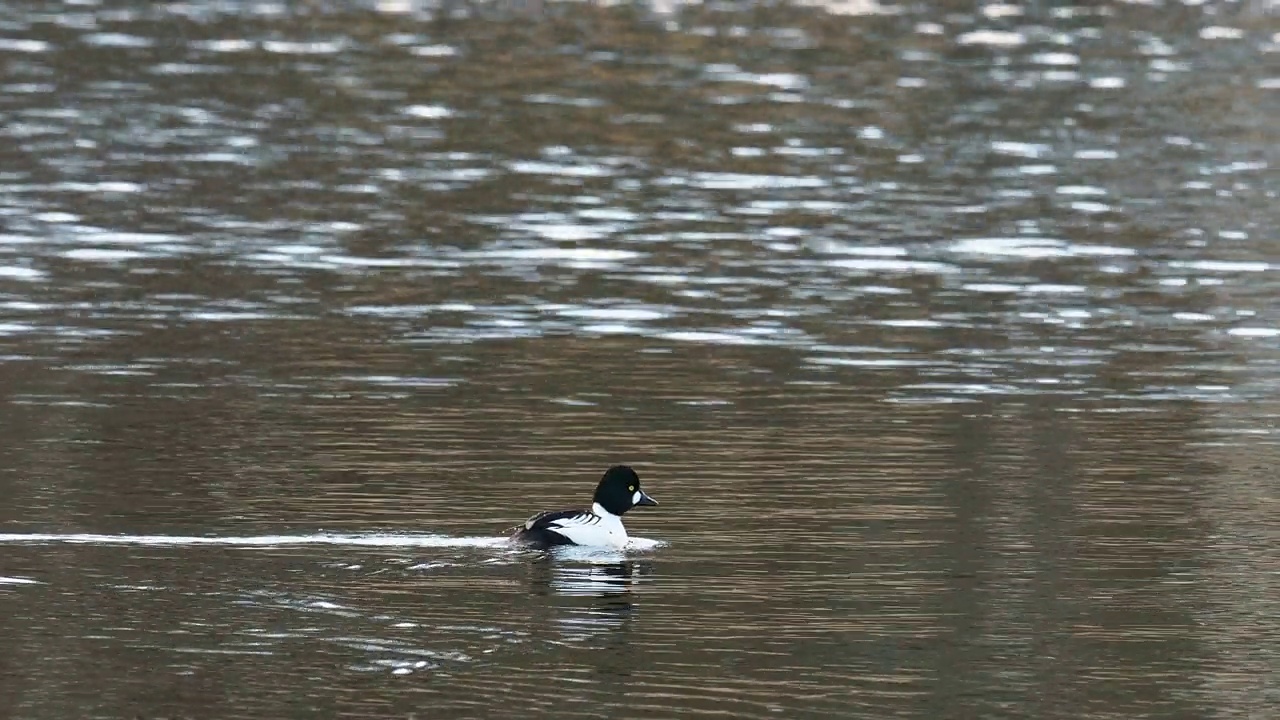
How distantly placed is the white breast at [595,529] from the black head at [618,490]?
0.18 feet

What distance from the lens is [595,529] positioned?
51.9 ft

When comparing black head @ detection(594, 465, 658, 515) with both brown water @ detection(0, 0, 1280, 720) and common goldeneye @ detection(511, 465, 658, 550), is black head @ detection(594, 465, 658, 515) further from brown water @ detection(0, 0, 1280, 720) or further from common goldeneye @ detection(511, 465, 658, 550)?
brown water @ detection(0, 0, 1280, 720)

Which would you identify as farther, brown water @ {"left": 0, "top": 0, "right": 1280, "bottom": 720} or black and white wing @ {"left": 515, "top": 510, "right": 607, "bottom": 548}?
black and white wing @ {"left": 515, "top": 510, "right": 607, "bottom": 548}

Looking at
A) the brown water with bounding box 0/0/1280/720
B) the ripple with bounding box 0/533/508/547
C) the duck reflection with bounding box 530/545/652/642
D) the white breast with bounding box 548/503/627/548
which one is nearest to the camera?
the brown water with bounding box 0/0/1280/720

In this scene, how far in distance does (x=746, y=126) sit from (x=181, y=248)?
1379 centimetres

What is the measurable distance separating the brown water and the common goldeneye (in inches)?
6.2

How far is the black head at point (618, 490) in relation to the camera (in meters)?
15.9

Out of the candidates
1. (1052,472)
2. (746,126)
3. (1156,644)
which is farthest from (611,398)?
(746,126)

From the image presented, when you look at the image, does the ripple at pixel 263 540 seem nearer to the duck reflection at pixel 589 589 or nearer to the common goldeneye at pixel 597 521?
the common goldeneye at pixel 597 521

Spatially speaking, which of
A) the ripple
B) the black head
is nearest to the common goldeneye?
the black head

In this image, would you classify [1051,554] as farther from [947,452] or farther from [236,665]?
[236,665]

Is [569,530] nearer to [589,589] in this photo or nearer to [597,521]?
[597,521]

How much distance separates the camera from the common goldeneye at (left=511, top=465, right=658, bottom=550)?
1556 cm

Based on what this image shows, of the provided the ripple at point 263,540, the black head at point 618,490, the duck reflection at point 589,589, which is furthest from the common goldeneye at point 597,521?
the ripple at point 263,540
